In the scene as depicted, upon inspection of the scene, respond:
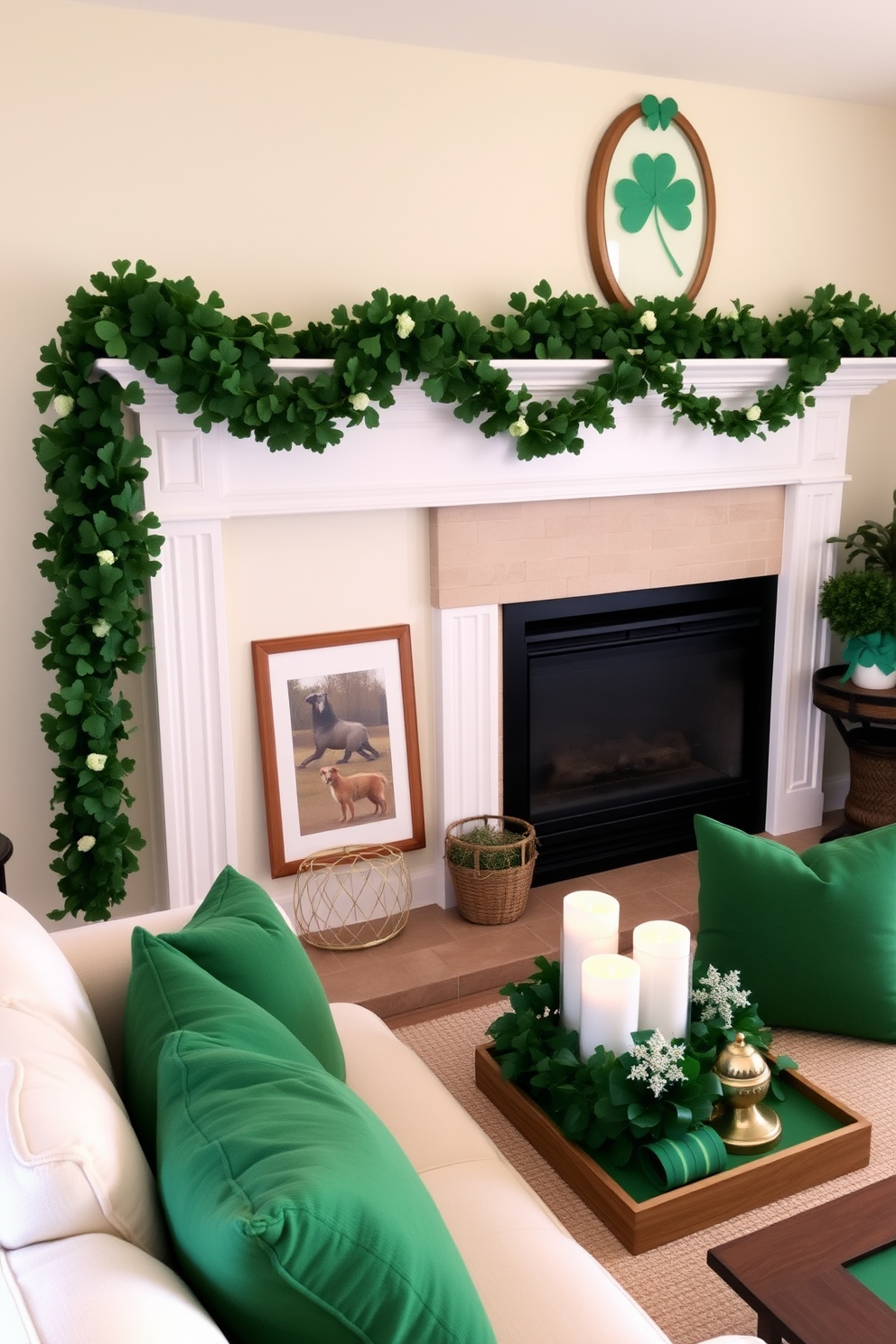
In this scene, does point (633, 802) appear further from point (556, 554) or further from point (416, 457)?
point (416, 457)

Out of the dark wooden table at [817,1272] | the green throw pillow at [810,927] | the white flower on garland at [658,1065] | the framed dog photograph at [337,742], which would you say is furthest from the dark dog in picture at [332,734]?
the dark wooden table at [817,1272]

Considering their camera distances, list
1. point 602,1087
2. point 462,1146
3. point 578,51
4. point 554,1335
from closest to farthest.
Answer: point 554,1335 < point 462,1146 < point 602,1087 < point 578,51

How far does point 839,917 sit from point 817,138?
8.03 ft

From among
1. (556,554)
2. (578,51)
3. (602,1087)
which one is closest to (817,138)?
(578,51)

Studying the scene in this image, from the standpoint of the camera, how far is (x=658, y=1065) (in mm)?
1938

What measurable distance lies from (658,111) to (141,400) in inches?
68.2

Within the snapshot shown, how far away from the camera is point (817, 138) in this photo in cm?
354

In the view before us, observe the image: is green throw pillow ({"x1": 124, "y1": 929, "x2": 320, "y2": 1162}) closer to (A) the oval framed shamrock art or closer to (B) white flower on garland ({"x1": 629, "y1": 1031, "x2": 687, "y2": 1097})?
(B) white flower on garland ({"x1": 629, "y1": 1031, "x2": 687, "y2": 1097})

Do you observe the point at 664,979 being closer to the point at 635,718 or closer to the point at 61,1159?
the point at 61,1159

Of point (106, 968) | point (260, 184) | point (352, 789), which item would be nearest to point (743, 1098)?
point (106, 968)

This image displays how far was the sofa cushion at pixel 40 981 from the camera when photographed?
1345mm

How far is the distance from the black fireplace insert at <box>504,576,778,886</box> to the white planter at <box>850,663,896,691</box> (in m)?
0.34

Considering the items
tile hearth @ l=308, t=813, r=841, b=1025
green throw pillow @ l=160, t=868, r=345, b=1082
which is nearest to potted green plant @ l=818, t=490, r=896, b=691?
tile hearth @ l=308, t=813, r=841, b=1025

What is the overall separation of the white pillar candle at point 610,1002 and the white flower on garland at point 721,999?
190 mm
